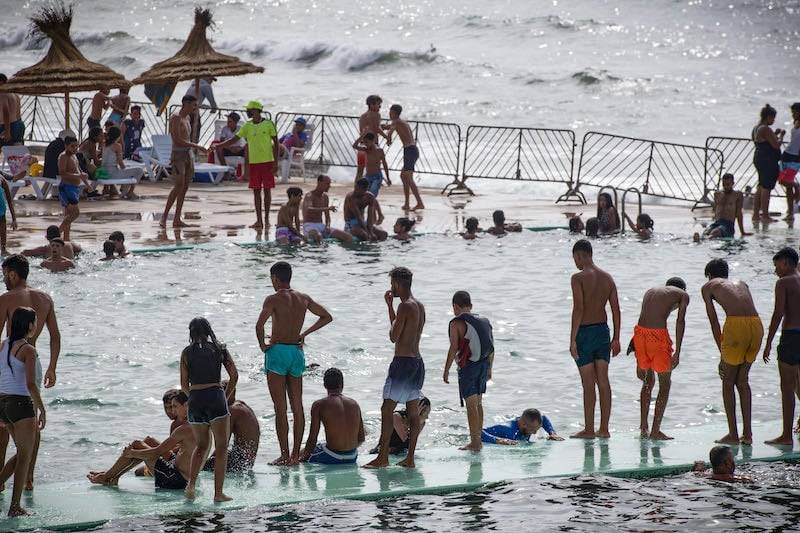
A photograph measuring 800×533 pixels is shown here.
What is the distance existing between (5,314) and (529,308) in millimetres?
7727

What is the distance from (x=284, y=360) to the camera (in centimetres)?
980

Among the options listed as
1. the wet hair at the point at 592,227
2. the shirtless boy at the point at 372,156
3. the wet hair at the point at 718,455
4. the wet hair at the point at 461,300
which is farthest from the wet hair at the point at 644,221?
the wet hair at the point at 718,455

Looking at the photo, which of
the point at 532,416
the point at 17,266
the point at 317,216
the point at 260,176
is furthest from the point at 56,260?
the point at 532,416

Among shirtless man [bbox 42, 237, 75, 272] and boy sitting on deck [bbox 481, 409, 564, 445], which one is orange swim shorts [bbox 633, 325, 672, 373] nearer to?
Answer: boy sitting on deck [bbox 481, 409, 564, 445]

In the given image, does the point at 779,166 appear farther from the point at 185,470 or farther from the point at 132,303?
the point at 185,470

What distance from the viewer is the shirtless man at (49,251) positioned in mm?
16625

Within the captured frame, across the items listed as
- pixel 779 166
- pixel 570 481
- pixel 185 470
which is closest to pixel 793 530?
pixel 570 481

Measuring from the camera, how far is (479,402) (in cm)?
1004

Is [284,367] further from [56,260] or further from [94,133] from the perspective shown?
[94,133]

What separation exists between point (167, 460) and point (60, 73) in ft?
45.3

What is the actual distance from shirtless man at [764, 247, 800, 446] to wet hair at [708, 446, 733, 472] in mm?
1000

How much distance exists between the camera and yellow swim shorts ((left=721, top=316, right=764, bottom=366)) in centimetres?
1004

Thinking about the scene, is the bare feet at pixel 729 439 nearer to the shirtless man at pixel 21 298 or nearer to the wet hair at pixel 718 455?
the wet hair at pixel 718 455

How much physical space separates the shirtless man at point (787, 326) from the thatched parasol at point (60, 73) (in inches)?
554
